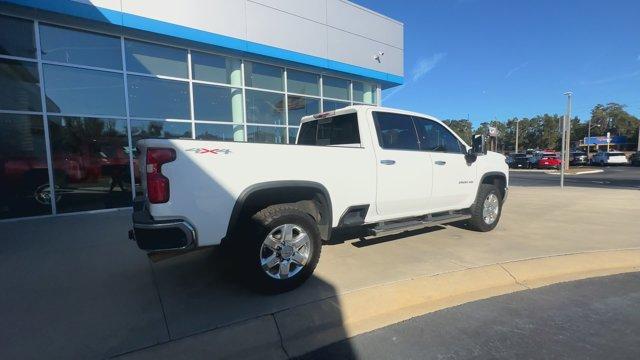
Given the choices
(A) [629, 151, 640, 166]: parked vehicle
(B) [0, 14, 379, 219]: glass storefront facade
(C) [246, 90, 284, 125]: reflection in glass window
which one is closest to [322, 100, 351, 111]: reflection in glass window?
(C) [246, 90, 284, 125]: reflection in glass window

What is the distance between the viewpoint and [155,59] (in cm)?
919

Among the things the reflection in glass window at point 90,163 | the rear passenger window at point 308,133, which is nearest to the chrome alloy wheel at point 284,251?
the rear passenger window at point 308,133

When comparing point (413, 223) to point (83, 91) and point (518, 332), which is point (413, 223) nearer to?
point (518, 332)

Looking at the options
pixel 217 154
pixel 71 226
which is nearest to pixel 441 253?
pixel 217 154

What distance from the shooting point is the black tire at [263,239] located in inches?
127

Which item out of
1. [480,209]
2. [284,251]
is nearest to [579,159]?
[480,209]

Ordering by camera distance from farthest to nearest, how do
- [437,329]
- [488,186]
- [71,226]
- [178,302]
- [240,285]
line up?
1. [71,226]
2. [488,186]
3. [240,285]
4. [178,302]
5. [437,329]

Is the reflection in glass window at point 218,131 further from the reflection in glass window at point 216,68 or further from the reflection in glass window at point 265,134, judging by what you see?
the reflection in glass window at point 216,68

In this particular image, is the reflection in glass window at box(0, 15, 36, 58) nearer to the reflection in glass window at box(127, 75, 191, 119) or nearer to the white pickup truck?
the reflection in glass window at box(127, 75, 191, 119)

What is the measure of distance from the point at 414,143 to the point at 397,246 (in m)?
1.53

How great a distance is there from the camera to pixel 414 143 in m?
4.83

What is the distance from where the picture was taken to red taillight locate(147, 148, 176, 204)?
2.80 meters

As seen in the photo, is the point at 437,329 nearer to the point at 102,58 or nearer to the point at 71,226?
the point at 71,226

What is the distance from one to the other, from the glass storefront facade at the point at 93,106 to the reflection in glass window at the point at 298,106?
140 cm
